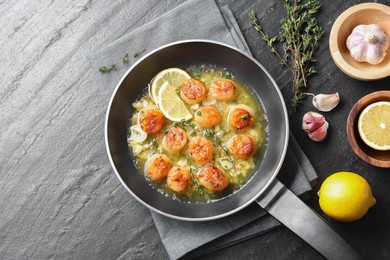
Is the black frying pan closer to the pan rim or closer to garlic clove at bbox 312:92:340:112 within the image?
the pan rim

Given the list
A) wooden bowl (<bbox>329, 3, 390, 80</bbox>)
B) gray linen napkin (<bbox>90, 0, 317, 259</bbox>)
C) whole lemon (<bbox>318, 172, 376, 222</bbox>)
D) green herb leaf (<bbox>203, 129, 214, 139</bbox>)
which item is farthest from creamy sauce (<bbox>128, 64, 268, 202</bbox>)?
wooden bowl (<bbox>329, 3, 390, 80</bbox>)

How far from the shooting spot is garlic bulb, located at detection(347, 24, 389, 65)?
2578 millimetres

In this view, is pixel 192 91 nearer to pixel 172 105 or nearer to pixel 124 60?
pixel 172 105

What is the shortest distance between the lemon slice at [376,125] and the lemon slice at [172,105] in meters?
0.97

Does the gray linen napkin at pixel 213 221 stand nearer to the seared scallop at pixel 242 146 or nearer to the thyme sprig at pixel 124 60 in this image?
the thyme sprig at pixel 124 60

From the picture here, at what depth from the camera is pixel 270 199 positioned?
246cm

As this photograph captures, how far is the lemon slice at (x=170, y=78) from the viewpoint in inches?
109

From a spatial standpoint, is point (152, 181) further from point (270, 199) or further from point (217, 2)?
point (217, 2)

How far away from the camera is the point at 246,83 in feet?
9.20

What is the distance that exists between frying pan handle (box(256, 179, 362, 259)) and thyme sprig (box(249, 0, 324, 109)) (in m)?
0.58

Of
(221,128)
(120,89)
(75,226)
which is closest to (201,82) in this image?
(221,128)

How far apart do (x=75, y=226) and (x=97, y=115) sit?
69 cm

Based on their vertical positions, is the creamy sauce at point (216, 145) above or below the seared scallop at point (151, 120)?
below

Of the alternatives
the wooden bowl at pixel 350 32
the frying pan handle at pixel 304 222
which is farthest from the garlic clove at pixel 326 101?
the frying pan handle at pixel 304 222
